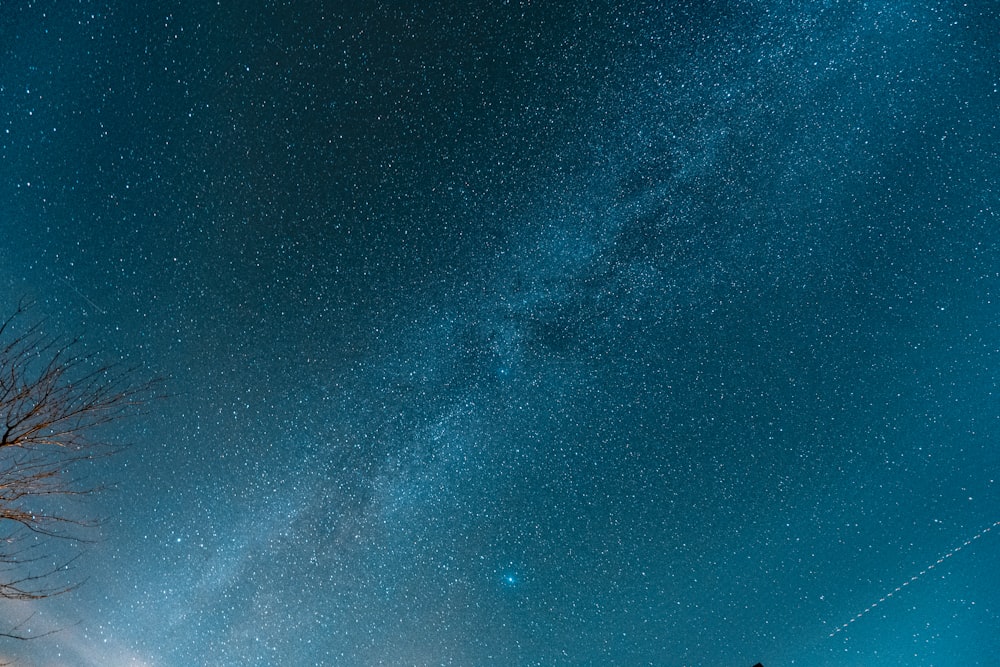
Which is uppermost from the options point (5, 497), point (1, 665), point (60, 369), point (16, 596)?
point (60, 369)

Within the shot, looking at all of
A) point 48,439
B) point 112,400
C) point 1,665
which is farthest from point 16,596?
point 112,400

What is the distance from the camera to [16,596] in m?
2.71

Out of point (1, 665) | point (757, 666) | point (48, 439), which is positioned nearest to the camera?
point (1, 665)

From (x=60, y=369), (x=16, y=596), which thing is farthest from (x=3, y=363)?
(x=16, y=596)

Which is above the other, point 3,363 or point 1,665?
point 3,363

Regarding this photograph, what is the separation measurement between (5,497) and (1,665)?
2.16 feet

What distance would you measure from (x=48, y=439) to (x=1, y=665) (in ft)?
2.94

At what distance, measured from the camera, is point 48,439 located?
2.90 meters

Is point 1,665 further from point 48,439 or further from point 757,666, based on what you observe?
point 757,666

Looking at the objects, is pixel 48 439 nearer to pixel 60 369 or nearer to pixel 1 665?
pixel 60 369

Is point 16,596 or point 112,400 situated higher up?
point 112,400

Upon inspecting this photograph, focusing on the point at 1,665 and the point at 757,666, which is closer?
the point at 1,665

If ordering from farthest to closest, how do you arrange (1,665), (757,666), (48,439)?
(757,666) → (48,439) → (1,665)

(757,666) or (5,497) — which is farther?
(757,666)
